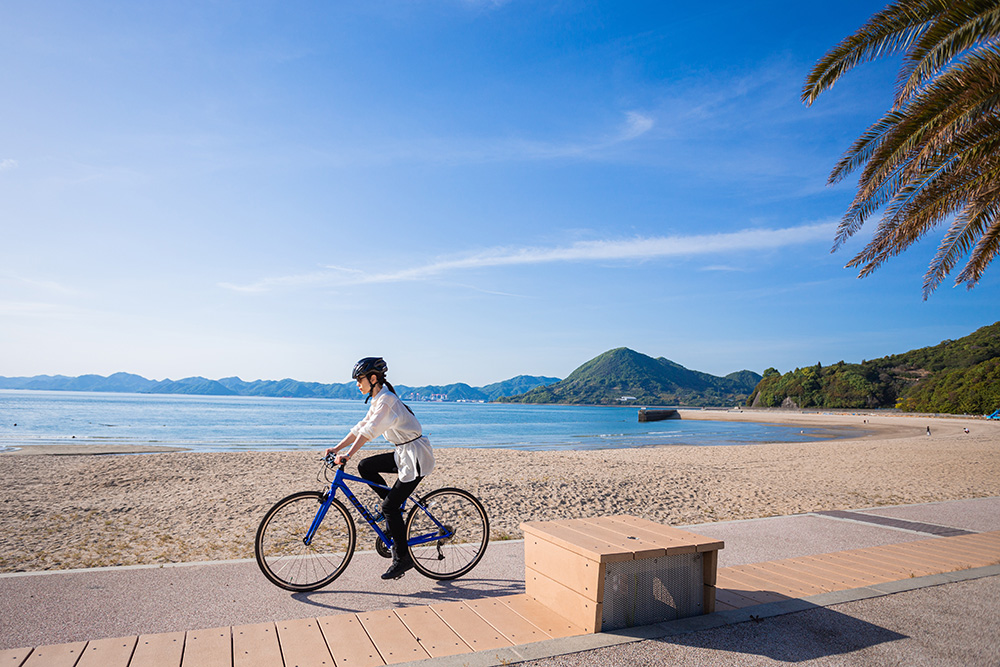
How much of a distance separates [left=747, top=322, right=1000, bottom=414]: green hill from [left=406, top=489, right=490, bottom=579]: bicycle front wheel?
7852 cm

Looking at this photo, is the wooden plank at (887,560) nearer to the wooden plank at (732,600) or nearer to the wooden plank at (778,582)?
the wooden plank at (778,582)

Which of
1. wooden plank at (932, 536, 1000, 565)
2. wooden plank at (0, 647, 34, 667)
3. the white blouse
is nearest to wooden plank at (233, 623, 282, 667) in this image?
wooden plank at (0, 647, 34, 667)

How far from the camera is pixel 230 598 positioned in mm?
4383

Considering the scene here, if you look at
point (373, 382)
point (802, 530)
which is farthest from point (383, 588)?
point (802, 530)

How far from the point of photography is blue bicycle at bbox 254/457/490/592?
4.75 m

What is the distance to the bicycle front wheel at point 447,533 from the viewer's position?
509cm

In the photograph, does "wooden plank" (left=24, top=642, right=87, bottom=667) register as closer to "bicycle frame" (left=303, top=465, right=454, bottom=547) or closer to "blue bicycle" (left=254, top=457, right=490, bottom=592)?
"blue bicycle" (left=254, top=457, right=490, bottom=592)

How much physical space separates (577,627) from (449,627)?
0.82 m

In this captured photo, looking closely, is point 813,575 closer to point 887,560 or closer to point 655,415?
point 887,560

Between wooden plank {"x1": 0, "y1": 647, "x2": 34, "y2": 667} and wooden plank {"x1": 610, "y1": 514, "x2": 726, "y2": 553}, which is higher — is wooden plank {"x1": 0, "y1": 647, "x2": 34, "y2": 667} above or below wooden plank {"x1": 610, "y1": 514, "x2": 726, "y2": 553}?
below

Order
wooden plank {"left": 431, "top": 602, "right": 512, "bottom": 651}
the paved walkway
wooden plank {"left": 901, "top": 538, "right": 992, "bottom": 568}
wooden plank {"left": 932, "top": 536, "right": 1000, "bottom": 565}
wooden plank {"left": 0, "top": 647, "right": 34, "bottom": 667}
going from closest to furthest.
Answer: wooden plank {"left": 0, "top": 647, "right": 34, "bottom": 667}
wooden plank {"left": 431, "top": 602, "right": 512, "bottom": 651}
the paved walkway
wooden plank {"left": 901, "top": 538, "right": 992, "bottom": 568}
wooden plank {"left": 932, "top": 536, "right": 1000, "bottom": 565}

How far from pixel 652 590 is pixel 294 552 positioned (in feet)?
9.81

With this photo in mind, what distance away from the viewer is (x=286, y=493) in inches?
419

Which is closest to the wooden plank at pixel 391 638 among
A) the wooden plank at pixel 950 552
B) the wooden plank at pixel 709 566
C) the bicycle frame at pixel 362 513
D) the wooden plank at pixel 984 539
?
the bicycle frame at pixel 362 513
